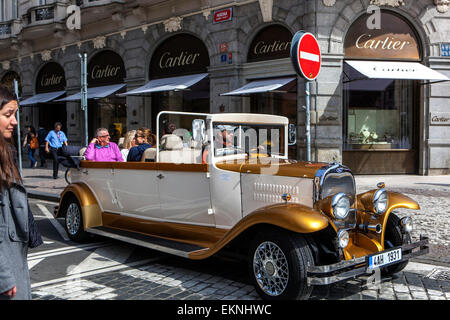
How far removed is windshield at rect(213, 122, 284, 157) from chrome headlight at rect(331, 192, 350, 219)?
1367 mm

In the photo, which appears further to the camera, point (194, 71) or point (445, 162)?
point (194, 71)

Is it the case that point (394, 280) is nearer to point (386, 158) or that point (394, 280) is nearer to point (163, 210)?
point (163, 210)

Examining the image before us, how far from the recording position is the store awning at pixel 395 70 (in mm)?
12133

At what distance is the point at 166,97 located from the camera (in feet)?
55.6

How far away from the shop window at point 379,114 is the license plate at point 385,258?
31.1 feet

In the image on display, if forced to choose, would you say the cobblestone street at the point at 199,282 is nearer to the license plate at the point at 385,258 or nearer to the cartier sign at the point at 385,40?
the license plate at the point at 385,258

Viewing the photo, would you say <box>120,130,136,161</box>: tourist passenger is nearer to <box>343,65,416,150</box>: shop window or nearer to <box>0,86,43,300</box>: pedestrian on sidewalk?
<box>0,86,43,300</box>: pedestrian on sidewalk

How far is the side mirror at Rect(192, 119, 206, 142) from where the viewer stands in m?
4.53

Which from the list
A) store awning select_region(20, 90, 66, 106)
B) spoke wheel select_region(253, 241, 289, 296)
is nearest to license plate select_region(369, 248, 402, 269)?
spoke wheel select_region(253, 241, 289, 296)

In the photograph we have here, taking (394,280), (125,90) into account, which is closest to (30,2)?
(125,90)

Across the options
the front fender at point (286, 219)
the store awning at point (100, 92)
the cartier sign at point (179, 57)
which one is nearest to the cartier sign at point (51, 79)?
the store awning at point (100, 92)

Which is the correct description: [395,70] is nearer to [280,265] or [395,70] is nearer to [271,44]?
[271,44]

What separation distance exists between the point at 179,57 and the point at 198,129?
12.0m

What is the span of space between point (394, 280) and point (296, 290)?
4.48ft
